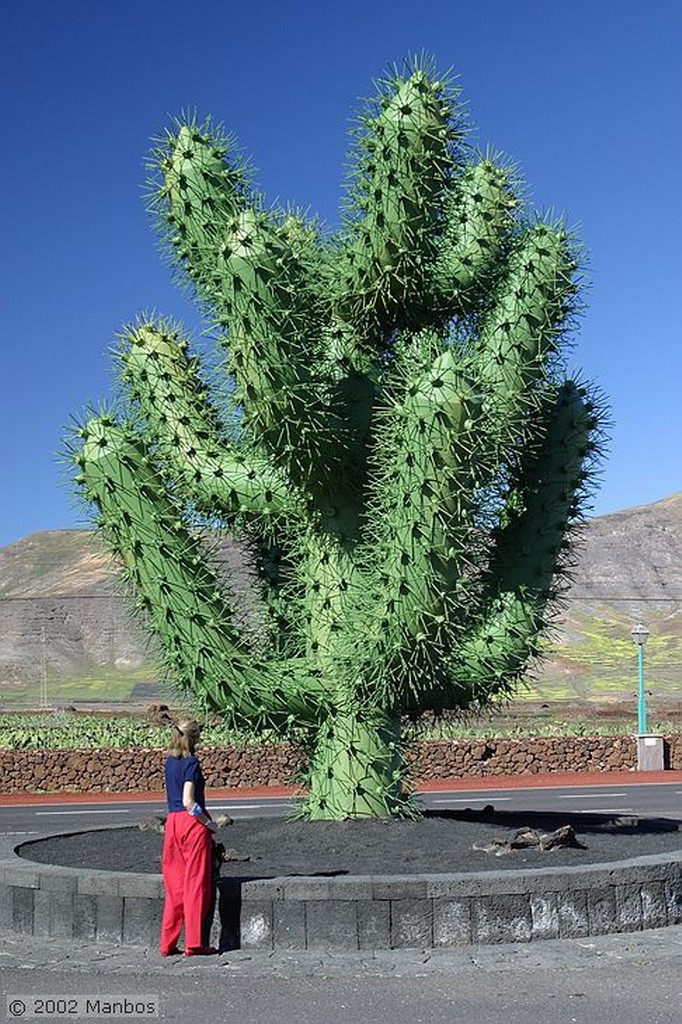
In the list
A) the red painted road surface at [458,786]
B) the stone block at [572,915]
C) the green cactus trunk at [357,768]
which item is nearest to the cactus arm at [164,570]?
the green cactus trunk at [357,768]

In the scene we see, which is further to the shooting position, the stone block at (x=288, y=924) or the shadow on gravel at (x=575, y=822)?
the shadow on gravel at (x=575, y=822)

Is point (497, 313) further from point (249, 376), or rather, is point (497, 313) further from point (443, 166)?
point (249, 376)

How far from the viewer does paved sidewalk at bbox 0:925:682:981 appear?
6941 mm

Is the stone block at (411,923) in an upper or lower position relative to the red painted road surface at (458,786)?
upper

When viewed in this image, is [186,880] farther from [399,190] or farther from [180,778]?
[399,190]

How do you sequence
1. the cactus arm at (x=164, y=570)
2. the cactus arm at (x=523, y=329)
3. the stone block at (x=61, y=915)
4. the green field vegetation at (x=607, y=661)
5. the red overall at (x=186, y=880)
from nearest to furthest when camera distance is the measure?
the red overall at (x=186, y=880) → the stone block at (x=61, y=915) → the cactus arm at (x=164, y=570) → the cactus arm at (x=523, y=329) → the green field vegetation at (x=607, y=661)

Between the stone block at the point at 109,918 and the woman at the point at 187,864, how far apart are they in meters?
0.34

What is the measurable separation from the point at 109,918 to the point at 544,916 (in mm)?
2601

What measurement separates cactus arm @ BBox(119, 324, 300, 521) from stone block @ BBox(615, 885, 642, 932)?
3.75 meters

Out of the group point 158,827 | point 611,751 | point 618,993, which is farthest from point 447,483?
point 611,751

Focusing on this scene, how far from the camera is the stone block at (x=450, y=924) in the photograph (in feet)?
24.5

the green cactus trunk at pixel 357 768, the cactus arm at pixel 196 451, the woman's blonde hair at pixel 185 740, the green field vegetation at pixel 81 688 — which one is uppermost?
the cactus arm at pixel 196 451

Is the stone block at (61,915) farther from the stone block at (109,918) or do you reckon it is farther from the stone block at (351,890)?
the stone block at (351,890)

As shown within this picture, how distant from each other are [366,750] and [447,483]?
241cm
